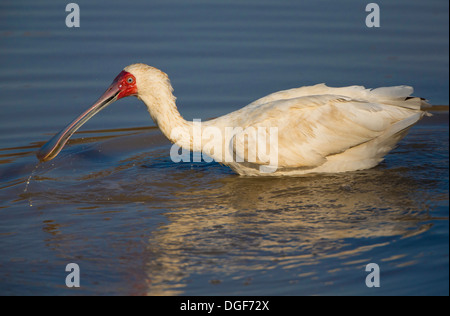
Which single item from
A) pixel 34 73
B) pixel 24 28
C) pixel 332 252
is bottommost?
pixel 332 252

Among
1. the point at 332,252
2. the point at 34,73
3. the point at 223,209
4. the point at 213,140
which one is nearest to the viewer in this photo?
the point at 332,252

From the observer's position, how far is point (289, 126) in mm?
8352

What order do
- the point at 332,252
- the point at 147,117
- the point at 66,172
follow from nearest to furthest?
the point at 332,252 < the point at 66,172 < the point at 147,117

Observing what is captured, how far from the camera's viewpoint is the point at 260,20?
13586 millimetres

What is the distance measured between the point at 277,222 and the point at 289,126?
1.52 m

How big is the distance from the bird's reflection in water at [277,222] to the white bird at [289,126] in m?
0.33

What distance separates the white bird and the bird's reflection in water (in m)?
0.33

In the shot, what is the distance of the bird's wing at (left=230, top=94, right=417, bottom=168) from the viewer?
8258mm

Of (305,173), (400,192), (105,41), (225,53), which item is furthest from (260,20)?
(400,192)

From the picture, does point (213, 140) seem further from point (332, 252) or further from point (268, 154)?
point (332, 252)

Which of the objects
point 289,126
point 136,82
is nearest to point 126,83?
point 136,82

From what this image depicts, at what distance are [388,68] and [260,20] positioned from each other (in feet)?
9.77

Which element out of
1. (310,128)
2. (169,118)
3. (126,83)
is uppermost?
(126,83)

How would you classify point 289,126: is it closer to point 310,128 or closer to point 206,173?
point 310,128
